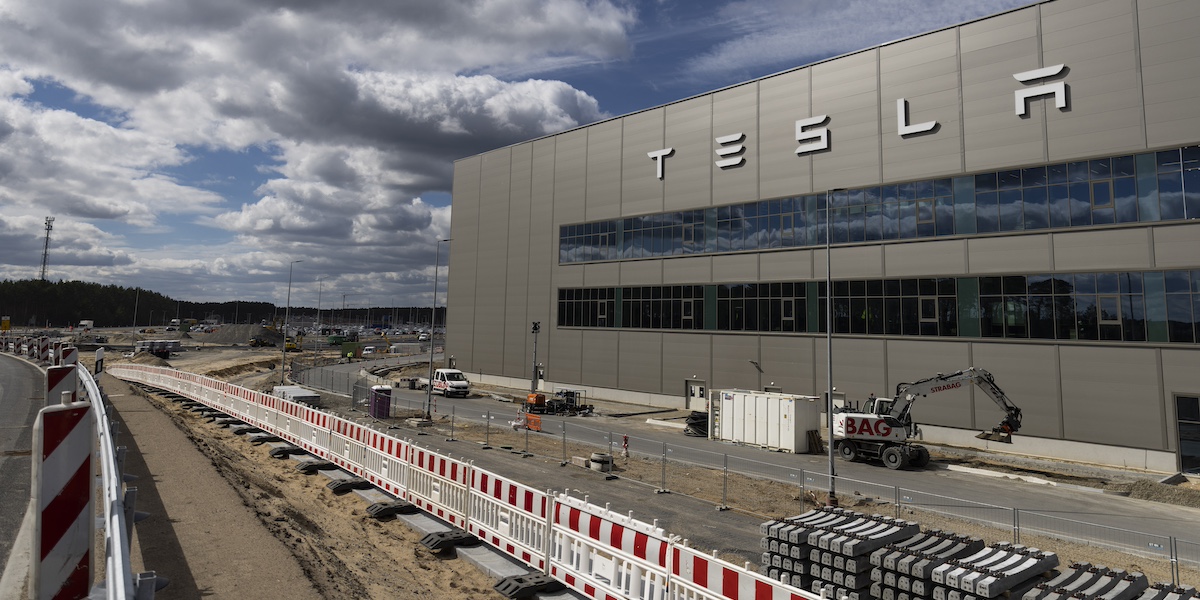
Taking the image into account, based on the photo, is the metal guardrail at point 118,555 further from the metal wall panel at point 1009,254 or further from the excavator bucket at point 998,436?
the metal wall panel at point 1009,254

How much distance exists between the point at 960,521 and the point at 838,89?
2728 cm

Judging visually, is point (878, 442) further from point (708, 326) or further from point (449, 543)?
point (449, 543)

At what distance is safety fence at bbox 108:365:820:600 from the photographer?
729 cm

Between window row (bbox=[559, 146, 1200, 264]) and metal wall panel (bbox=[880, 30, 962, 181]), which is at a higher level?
metal wall panel (bbox=[880, 30, 962, 181])

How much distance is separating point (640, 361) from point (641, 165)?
15.3m

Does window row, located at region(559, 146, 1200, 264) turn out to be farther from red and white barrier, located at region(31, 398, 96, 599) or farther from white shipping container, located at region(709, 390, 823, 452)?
red and white barrier, located at region(31, 398, 96, 599)

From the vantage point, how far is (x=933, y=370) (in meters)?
31.9

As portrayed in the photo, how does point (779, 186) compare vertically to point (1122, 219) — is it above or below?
above

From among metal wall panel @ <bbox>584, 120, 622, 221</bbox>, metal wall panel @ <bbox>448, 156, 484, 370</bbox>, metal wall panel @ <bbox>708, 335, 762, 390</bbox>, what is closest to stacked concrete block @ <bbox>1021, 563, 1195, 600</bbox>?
metal wall panel @ <bbox>708, 335, 762, 390</bbox>

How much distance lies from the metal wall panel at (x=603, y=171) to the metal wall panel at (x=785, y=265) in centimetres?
1394

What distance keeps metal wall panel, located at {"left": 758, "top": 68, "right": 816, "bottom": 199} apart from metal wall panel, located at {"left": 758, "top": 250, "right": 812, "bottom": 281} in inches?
152

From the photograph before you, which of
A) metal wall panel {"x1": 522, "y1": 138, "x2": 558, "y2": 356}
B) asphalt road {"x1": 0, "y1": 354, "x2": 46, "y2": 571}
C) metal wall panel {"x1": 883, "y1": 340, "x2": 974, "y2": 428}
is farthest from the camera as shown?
metal wall panel {"x1": 522, "y1": 138, "x2": 558, "y2": 356}

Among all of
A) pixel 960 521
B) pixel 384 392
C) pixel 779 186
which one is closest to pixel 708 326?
pixel 779 186

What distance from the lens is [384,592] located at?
899 cm
